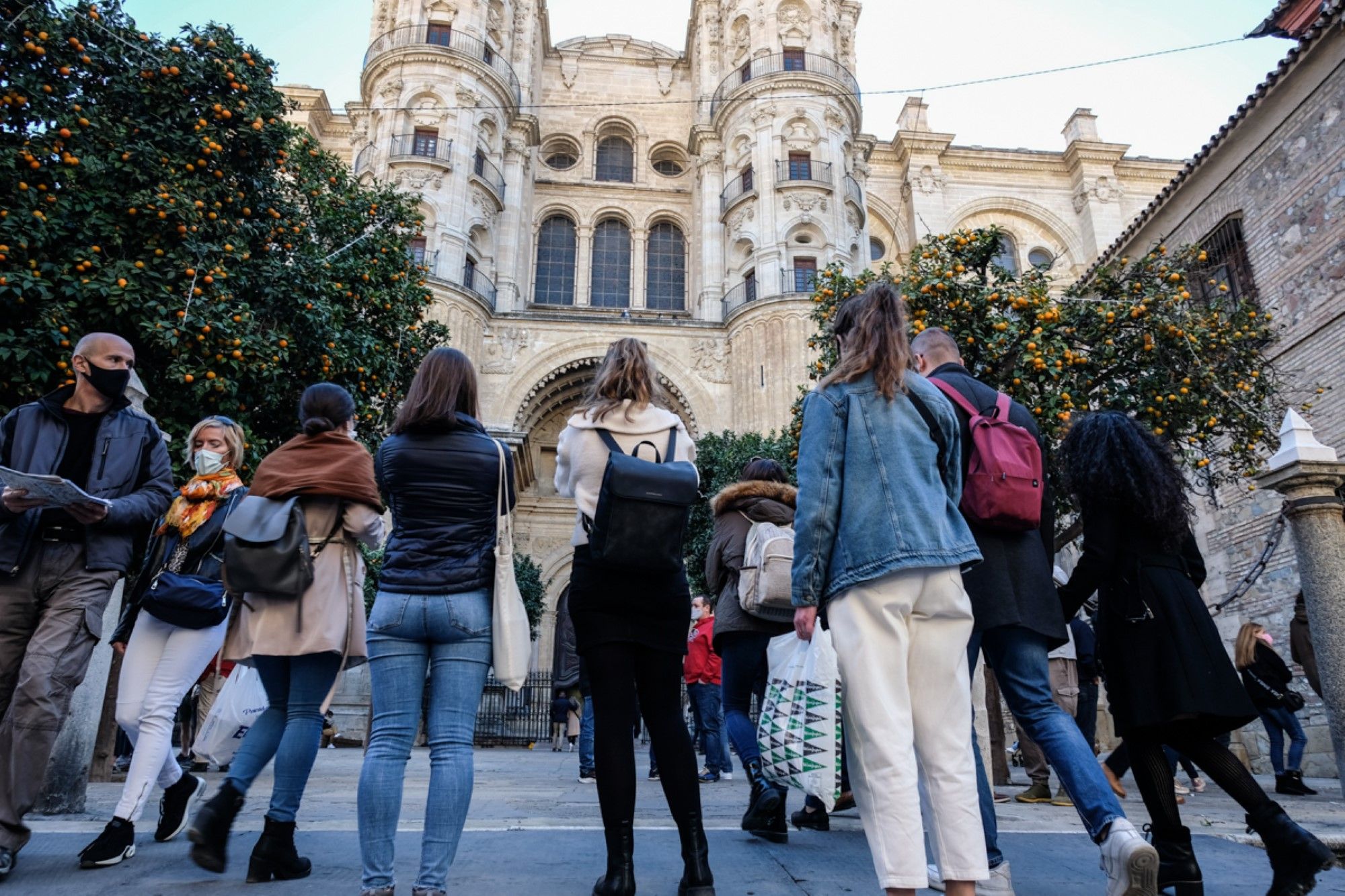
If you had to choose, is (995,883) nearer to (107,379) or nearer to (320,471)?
(320,471)

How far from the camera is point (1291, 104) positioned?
11.9m

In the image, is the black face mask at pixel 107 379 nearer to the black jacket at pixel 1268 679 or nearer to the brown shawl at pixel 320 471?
the brown shawl at pixel 320 471

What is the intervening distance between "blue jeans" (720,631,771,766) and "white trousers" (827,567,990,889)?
1702 millimetres

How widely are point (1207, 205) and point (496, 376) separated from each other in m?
15.6

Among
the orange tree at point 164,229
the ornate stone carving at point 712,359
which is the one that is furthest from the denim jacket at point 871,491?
the ornate stone carving at point 712,359

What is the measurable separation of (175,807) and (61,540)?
119 cm

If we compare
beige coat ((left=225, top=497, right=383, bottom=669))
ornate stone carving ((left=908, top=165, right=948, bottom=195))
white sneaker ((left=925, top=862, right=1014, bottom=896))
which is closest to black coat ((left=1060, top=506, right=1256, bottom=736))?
white sneaker ((left=925, top=862, right=1014, bottom=896))

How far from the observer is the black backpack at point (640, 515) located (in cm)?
263

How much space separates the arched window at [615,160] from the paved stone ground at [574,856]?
2497 cm

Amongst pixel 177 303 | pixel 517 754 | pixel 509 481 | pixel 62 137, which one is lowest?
pixel 517 754

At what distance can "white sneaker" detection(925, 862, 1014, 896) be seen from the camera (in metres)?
2.63

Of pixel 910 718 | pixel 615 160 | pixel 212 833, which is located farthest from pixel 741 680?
pixel 615 160

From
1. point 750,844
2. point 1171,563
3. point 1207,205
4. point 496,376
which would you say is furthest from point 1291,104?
point 496,376

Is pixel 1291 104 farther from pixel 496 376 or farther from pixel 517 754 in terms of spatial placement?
pixel 496 376
